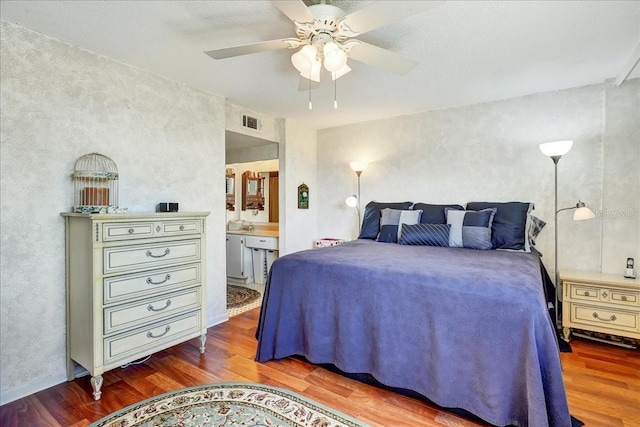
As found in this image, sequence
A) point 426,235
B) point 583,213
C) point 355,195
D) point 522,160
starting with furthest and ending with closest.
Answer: point 355,195 → point 522,160 → point 426,235 → point 583,213

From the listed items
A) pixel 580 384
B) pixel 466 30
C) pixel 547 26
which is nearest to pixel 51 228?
pixel 466 30

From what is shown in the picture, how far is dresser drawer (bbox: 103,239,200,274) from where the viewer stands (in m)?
2.05

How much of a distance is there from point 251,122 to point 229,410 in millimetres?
3092

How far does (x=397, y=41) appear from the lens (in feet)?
7.22

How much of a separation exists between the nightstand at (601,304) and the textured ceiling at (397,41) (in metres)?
1.79

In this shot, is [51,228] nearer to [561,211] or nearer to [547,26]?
[547,26]

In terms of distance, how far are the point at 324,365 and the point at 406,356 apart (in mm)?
729

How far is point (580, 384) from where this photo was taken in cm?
209

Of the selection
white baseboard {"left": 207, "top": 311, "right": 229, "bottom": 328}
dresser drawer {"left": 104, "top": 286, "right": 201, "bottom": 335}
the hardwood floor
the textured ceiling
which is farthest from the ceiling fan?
white baseboard {"left": 207, "top": 311, "right": 229, "bottom": 328}

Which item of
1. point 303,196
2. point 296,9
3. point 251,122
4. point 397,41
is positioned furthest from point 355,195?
point 296,9

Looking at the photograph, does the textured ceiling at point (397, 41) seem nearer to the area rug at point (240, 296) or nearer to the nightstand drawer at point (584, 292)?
the nightstand drawer at point (584, 292)

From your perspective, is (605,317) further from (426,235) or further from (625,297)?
(426,235)

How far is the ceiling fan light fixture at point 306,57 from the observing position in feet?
5.73

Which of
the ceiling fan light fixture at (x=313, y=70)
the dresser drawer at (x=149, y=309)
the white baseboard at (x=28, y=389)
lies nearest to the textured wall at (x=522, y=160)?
the ceiling fan light fixture at (x=313, y=70)
